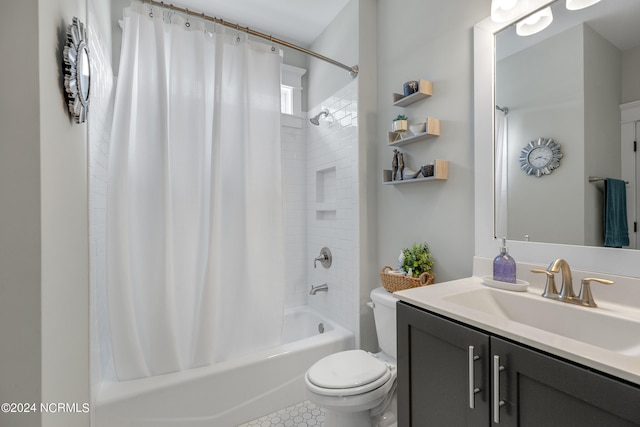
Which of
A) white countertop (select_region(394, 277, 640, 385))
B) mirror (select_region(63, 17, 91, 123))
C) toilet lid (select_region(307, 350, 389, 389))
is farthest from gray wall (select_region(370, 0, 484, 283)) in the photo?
mirror (select_region(63, 17, 91, 123))

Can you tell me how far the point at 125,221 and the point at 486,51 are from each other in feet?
6.44

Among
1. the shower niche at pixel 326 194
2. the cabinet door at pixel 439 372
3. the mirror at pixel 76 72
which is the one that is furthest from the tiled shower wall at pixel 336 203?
the mirror at pixel 76 72

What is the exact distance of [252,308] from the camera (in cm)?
181

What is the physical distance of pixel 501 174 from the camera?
1.30 meters

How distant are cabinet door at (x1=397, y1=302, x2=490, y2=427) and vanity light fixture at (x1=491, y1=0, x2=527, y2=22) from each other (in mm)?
1313

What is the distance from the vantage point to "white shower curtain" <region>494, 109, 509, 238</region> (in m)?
1.29

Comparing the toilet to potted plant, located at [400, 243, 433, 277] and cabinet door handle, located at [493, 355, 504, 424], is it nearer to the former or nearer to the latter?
potted plant, located at [400, 243, 433, 277]

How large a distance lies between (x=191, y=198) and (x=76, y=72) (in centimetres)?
82

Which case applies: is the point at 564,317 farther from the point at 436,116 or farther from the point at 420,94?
the point at 420,94

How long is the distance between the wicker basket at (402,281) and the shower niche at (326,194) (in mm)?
839

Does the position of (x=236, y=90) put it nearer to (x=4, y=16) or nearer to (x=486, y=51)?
(x=4, y=16)

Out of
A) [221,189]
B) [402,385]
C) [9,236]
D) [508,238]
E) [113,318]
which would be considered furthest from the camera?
[221,189]

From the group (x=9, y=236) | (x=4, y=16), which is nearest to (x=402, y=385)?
(x=9, y=236)

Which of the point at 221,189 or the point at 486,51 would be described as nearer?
the point at 486,51
